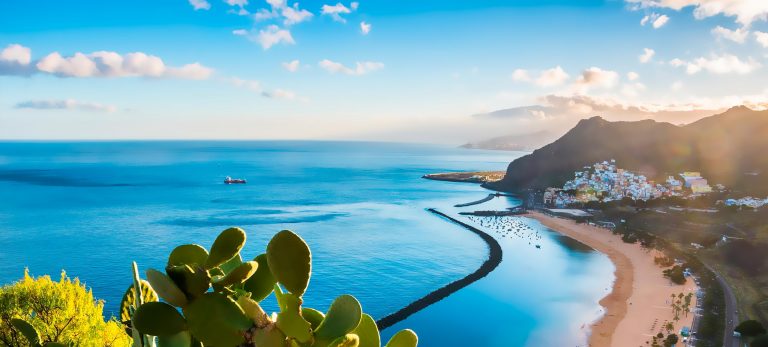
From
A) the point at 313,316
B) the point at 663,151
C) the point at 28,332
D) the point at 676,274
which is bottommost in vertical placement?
the point at 676,274

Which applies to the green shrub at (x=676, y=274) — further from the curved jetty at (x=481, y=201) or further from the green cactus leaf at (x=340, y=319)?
the curved jetty at (x=481, y=201)

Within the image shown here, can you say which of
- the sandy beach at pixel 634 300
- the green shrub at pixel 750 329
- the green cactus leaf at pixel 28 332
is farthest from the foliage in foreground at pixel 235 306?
the green shrub at pixel 750 329

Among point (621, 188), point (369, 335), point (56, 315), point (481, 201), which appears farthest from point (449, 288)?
point (621, 188)

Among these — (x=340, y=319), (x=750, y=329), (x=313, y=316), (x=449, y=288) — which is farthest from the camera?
(x=449, y=288)

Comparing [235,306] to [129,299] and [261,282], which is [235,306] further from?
[129,299]

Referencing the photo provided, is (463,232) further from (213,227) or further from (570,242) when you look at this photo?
(213,227)

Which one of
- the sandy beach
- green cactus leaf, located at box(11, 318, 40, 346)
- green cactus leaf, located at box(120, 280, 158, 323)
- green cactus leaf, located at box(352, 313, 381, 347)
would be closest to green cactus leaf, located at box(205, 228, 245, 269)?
green cactus leaf, located at box(352, 313, 381, 347)
